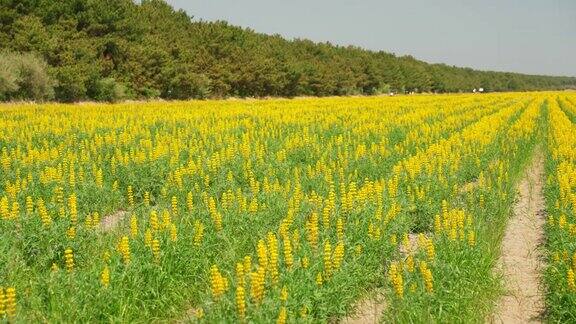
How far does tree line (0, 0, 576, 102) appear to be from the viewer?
31.9 m

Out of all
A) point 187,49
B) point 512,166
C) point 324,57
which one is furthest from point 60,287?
point 324,57

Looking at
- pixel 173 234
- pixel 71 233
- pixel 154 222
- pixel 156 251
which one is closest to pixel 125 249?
pixel 156 251

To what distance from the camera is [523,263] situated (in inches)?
248

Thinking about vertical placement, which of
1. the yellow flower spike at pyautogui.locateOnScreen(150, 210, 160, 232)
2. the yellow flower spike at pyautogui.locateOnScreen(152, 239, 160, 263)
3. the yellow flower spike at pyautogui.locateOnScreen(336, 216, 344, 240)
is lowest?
the yellow flower spike at pyautogui.locateOnScreen(336, 216, 344, 240)

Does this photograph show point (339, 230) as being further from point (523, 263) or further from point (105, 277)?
point (105, 277)

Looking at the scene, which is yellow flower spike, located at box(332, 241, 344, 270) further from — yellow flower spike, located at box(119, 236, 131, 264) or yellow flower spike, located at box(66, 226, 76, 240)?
yellow flower spike, located at box(66, 226, 76, 240)

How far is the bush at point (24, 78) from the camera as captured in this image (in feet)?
90.5

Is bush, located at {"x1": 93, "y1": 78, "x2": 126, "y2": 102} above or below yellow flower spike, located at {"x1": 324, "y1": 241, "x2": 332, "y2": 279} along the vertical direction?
above

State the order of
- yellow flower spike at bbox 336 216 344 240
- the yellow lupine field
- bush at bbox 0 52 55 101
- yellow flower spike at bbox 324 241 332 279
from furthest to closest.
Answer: bush at bbox 0 52 55 101 < yellow flower spike at bbox 336 216 344 240 < yellow flower spike at bbox 324 241 332 279 < the yellow lupine field

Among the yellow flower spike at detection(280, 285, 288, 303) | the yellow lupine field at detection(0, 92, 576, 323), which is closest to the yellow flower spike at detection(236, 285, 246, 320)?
the yellow lupine field at detection(0, 92, 576, 323)

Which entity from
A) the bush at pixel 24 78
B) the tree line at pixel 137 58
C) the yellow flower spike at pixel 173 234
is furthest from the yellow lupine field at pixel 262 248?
the tree line at pixel 137 58

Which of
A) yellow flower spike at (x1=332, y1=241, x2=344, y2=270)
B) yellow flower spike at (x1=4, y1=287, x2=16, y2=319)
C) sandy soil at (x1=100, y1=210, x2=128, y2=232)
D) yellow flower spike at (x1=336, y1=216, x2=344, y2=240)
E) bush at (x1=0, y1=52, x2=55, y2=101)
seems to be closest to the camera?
yellow flower spike at (x1=4, y1=287, x2=16, y2=319)

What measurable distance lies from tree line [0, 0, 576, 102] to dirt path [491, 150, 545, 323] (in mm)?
25948

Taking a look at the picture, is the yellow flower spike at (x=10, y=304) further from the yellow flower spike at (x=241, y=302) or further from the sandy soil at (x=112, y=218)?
the sandy soil at (x=112, y=218)
